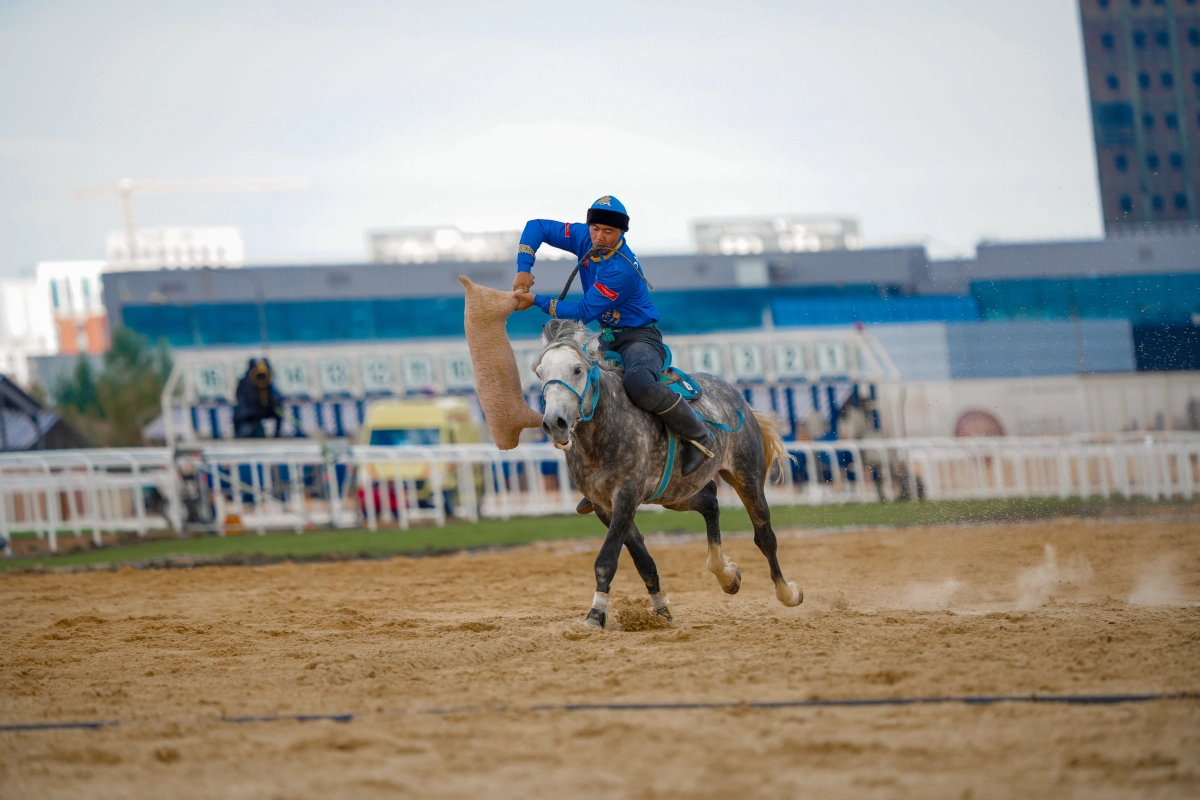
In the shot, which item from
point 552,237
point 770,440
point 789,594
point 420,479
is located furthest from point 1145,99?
point 552,237

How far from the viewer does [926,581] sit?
31.1ft

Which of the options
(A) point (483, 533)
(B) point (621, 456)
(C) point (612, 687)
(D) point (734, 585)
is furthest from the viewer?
(A) point (483, 533)

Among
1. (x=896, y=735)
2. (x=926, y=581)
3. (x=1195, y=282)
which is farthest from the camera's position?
(x=1195, y=282)

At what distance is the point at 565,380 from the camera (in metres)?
6.48

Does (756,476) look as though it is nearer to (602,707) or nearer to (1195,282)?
(602,707)

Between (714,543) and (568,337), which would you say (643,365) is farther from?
(714,543)

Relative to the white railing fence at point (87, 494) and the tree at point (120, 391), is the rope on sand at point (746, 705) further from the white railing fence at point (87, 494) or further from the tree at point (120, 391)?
the tree at point (120, 391)

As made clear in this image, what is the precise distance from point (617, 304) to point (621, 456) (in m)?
1.08

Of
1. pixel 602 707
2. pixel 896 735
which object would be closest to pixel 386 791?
pixel 602 707

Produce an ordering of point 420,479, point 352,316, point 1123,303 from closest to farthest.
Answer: point 1123,303 < point 420,479 < point 352,316

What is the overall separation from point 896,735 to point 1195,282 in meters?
12.4

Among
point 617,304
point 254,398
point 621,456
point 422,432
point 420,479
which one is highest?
point 617,304

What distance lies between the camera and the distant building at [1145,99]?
67.2 ft

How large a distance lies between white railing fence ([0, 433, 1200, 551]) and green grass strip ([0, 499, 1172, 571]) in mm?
737
